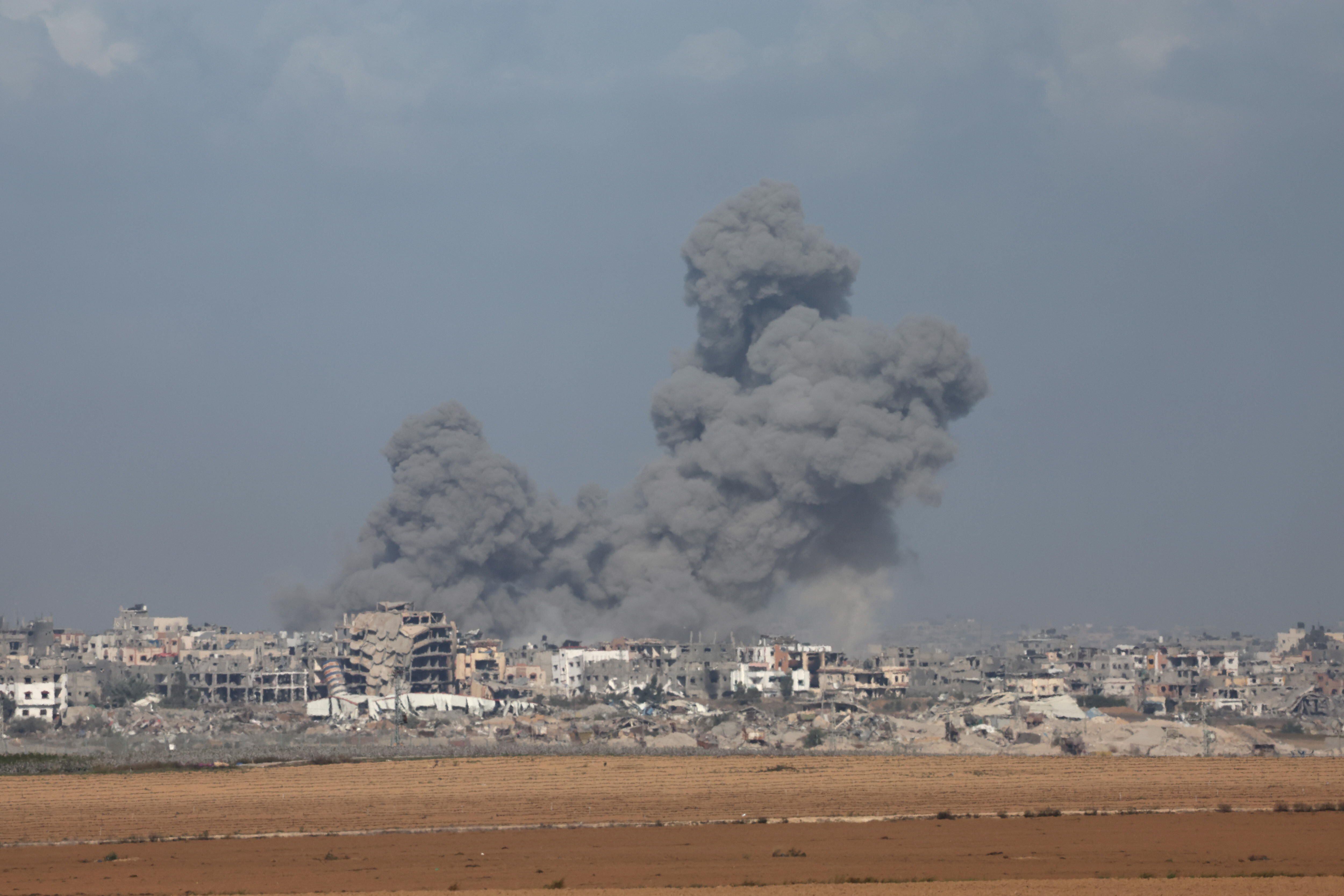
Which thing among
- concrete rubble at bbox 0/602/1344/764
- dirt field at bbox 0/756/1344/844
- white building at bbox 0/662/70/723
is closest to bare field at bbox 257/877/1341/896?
dirt field at bbox 0/756/1344/844

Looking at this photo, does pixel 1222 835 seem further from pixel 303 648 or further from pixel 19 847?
pixel 303 648

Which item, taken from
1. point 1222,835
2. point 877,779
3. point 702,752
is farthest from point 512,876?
point 702,752

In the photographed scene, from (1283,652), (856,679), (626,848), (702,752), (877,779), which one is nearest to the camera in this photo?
(626,848)

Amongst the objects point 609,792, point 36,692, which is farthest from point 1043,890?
point 36,692

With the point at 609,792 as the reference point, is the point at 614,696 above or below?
above

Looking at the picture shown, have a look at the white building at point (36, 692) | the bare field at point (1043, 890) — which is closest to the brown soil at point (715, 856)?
the bare field at point (1043, 890)

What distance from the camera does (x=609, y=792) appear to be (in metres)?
41.6

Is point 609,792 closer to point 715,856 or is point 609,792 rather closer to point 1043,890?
point 715,856

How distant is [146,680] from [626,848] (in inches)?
3080

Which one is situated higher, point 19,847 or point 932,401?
point 932,401

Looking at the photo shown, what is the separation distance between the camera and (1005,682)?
327 feet

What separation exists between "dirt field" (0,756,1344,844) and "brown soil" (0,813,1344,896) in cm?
209

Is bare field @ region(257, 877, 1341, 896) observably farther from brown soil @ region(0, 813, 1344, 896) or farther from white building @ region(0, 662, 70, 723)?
white building @ region(0, 662, 70, 723)

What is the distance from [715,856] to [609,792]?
1198cm
